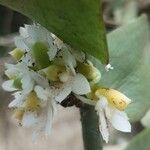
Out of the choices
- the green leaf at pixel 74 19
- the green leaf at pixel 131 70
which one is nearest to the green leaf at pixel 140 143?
the green leaf at pixel 131 70

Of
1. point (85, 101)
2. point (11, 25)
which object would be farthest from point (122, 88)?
point (11, 25)

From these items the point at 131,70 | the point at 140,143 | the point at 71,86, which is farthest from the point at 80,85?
the point at 140,143

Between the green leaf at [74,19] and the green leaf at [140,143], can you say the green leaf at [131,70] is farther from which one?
the green leaf at [74,19]

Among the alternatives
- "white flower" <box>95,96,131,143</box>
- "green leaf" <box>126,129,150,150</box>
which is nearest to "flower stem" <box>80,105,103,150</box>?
"white flower" <box>95,96,131,143</box>

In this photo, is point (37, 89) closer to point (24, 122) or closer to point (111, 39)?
point (24, 122)

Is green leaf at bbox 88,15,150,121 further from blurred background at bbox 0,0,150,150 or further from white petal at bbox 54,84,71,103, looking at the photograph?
blurred background at bbox 0,0,150,150

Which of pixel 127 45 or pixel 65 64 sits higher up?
pixel 65 64
